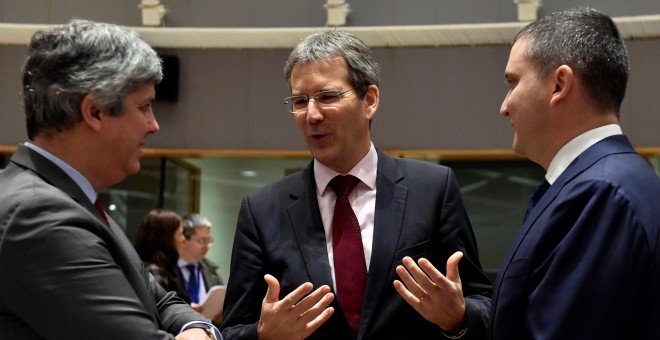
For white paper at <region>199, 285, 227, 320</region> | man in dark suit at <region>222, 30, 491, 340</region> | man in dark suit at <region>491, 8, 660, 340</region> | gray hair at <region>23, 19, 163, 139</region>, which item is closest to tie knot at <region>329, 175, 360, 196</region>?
man in dark suit at <region>222, 30, 491, 340</region>

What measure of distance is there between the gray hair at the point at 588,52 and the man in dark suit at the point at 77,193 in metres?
1.09

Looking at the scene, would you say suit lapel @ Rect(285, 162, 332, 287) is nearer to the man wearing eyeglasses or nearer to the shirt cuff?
the shirt cuff

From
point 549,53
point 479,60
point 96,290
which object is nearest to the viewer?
point 96,290

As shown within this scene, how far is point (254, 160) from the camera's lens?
344 inches

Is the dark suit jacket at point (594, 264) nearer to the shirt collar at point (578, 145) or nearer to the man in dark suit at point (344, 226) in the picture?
the shirt collar at point (578, 145)

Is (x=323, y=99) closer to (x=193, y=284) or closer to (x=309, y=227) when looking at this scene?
(x=309, y=227)

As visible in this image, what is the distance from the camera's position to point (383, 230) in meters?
2.91

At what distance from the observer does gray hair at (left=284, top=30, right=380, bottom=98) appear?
9.93 feet

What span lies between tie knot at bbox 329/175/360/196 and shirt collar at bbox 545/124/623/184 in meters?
0.84

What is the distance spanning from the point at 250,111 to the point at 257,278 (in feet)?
19.1

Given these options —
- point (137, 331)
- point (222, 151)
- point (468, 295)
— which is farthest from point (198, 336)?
point (222, 151)

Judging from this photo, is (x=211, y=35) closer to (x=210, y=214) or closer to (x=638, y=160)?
(x=210, y=214)

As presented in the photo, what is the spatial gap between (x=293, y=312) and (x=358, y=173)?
2.21 ft

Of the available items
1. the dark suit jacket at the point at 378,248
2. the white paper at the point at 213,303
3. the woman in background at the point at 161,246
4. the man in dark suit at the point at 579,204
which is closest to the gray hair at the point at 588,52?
the man in dark suit at the point at 579,204
